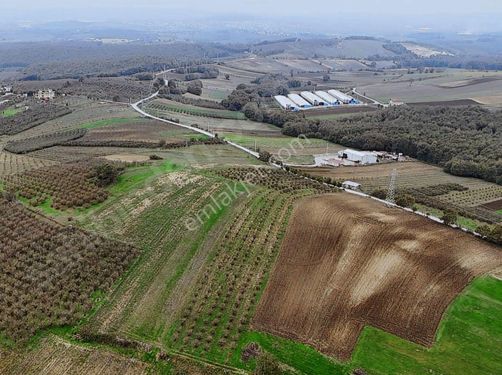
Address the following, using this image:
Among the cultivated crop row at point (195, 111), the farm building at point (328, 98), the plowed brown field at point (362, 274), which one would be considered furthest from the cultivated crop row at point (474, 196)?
the farm building at point (328, 98)

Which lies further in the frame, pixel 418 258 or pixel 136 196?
pixel 136 196

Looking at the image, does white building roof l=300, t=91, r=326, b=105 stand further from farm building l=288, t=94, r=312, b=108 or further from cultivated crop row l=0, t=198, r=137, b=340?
cultivated crop row l=0, t=198, r=137, b=340

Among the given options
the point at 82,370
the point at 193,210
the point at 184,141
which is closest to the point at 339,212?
the point at 193,210

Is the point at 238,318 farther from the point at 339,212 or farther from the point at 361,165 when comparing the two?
the point at 361,165

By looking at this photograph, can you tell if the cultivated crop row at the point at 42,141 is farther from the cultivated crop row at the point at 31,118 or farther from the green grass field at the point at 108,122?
the cultivated crop row at the point at 31,118

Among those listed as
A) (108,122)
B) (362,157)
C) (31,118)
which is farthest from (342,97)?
(31,118)

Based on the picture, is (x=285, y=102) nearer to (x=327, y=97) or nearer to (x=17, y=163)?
(x=327, y=97)

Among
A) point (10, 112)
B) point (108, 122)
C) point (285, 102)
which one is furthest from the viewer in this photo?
point (285, 102)
